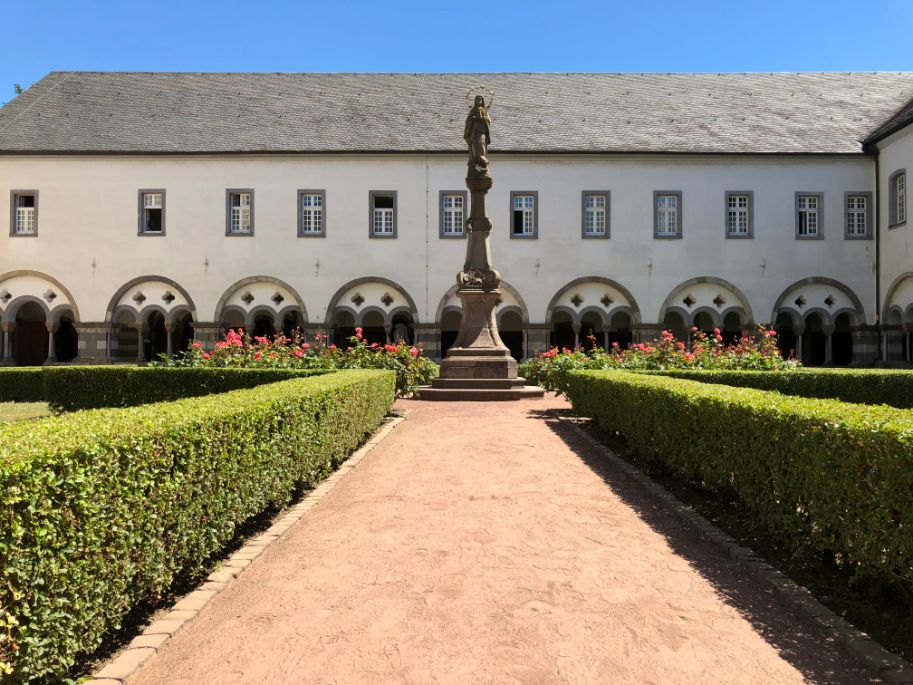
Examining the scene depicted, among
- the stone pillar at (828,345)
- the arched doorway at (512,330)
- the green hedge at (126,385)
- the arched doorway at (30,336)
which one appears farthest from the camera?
the arched doorway at (512,330)

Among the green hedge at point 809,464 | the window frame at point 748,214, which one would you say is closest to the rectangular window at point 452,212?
the window frame at point 748,214

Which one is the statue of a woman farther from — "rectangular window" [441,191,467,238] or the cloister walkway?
the cloister walkway

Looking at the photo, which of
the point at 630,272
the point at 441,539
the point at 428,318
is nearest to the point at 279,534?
the point at 441,539

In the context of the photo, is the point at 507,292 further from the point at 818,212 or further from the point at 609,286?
the point at 818,212

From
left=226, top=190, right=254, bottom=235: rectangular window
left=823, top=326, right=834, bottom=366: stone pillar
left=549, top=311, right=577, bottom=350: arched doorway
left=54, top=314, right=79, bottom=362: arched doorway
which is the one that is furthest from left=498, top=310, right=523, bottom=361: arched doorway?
left=54, top=314, right=79, bottom=362: arched doorway

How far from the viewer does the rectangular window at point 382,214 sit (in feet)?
82.8

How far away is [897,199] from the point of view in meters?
23.7

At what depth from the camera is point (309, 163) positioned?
2533 centimetres

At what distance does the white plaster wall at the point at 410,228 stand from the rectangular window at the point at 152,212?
0.28 m

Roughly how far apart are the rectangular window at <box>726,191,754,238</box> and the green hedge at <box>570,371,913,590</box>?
20.0 metres

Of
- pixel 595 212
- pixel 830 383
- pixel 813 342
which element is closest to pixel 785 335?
pixel 813 342

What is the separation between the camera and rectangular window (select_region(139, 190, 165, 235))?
83.5 ft

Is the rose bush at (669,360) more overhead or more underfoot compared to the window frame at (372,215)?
more underfoot

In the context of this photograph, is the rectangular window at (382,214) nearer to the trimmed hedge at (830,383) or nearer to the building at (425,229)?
the building at (425,229)
